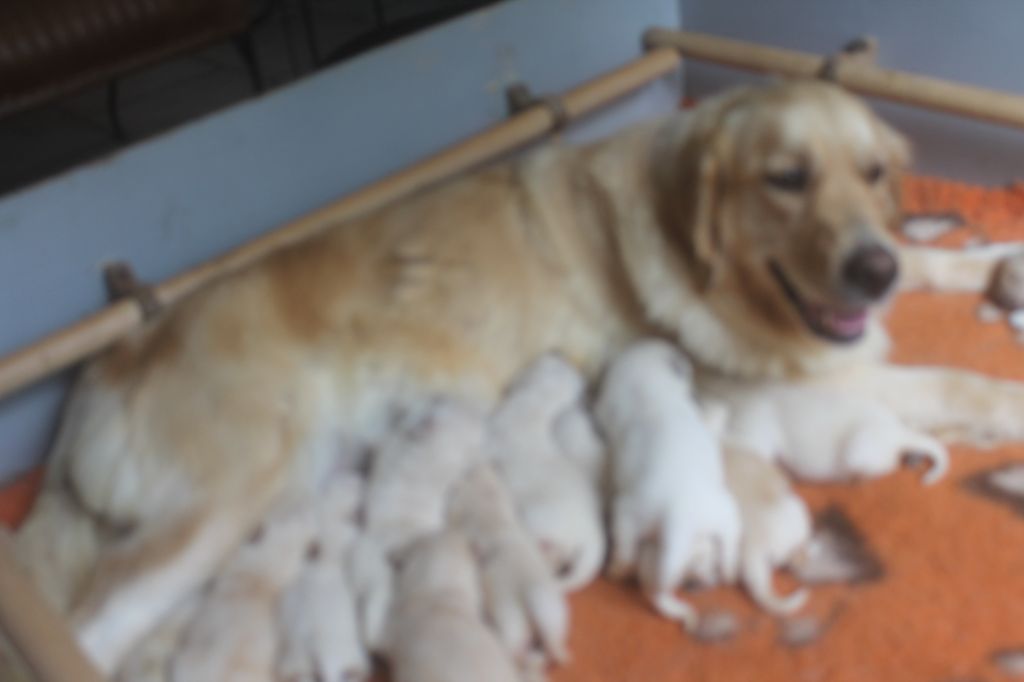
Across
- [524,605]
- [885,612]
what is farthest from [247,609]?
[885,612]

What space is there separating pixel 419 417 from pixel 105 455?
0.57 meters

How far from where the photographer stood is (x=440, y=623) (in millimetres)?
1379

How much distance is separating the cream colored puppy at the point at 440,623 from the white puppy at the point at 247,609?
0.19 m

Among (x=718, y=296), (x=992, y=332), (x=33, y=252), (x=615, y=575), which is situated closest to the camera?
(x=615, y=575)

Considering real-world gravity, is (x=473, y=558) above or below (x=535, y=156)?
below

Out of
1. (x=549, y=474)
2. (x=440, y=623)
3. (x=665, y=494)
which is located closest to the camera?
(x=440, y=623)

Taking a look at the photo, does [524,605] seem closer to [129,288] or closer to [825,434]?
[825,434]

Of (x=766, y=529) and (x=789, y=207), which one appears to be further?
(x=789, y=207)

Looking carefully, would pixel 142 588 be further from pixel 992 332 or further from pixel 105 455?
pixel 992 332

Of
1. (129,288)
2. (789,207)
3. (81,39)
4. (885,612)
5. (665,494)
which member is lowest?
(885,612)

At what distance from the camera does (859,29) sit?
8.43 feet

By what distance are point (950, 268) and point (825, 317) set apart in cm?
64

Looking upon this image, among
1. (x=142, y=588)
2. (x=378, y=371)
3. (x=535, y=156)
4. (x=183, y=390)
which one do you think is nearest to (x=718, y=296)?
(x=535, y=156)

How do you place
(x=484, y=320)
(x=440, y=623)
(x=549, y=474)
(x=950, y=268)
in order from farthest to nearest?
(x=950, y=268), (x=484, y=320), (x=549, y=474), (x=440, y=623)
